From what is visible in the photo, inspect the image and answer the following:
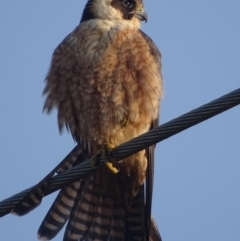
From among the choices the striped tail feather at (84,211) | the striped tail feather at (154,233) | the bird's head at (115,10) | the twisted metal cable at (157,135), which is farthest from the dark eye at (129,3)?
the twisted metal cable at (157,135)

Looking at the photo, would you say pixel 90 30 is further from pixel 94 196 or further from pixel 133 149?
pixel 133 149

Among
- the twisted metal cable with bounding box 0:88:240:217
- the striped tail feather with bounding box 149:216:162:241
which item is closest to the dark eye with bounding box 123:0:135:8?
the striped tail feather with bounding box 149:216:162:241

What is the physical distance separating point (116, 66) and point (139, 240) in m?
1.31

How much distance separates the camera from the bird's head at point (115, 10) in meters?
5.48

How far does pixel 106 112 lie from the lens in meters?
4.74

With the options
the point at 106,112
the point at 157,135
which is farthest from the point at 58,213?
the point at 157,135

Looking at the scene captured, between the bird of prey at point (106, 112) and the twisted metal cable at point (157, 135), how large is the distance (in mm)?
626

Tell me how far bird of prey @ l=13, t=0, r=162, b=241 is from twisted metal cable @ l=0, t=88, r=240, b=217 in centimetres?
63

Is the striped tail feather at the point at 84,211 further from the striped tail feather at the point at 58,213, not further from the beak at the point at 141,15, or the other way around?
the beak at the point at 141,15

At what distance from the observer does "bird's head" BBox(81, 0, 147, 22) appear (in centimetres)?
548

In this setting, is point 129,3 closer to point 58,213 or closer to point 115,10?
point 115,10

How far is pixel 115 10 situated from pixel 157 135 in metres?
2.47

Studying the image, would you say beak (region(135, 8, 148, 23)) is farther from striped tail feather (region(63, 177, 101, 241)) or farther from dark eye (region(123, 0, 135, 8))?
striped tail feather (region(63, 177, 101, 241))

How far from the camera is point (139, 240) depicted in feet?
16.8
